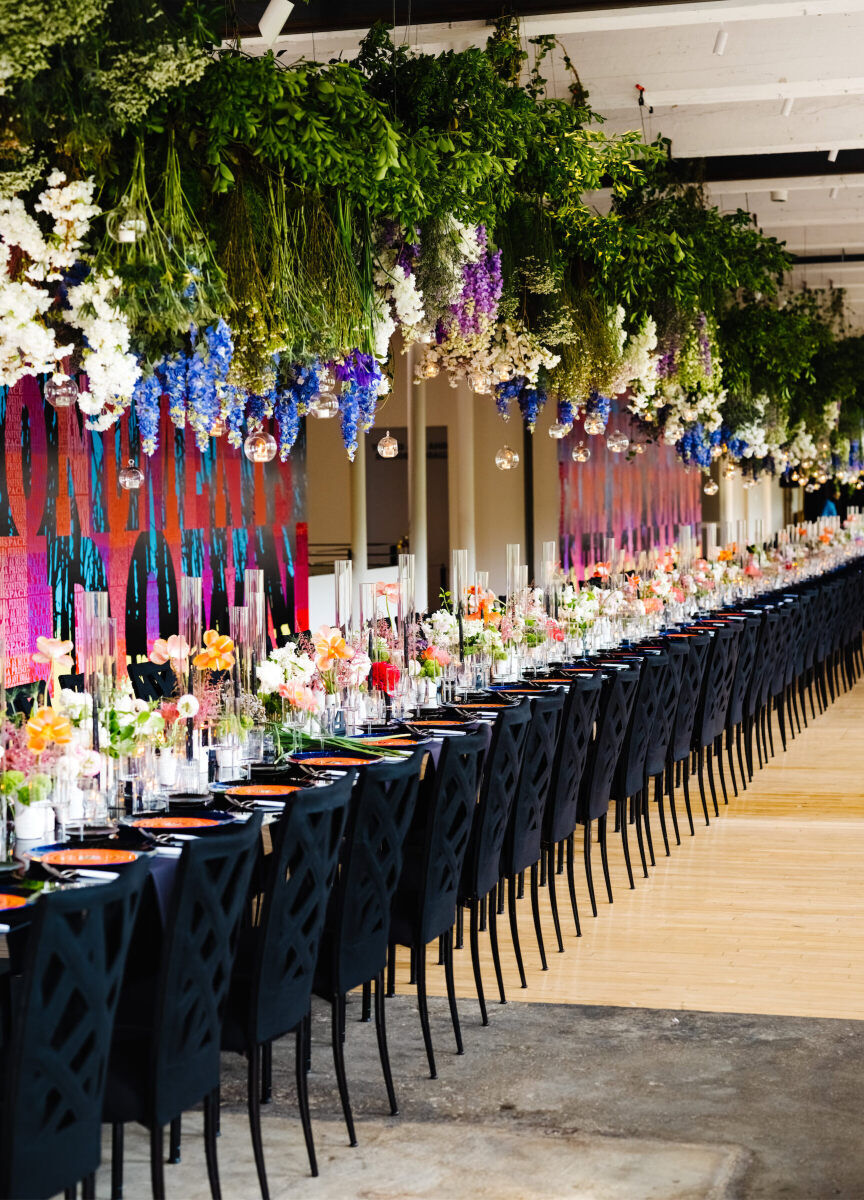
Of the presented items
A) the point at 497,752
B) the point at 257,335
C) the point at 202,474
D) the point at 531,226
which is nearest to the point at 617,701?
the point at 497,752

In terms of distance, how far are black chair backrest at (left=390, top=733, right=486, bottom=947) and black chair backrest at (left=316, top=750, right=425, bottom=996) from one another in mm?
189

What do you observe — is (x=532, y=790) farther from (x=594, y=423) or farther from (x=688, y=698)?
(x=594, y=423)

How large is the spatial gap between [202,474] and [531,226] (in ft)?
8.17

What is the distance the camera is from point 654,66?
809 cm

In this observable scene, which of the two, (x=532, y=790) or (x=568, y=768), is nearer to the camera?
(x=532, y=790)

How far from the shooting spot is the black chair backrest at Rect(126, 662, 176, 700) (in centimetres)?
655

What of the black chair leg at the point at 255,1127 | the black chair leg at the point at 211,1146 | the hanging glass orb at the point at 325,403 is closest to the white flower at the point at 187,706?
the black chair leg at the point at 255,1127

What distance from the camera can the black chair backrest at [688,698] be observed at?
291 inches

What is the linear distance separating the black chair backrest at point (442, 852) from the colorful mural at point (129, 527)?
110 inches

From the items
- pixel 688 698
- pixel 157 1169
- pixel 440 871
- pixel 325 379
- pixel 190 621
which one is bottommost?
pixel 157 1169

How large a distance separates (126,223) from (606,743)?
2778mm

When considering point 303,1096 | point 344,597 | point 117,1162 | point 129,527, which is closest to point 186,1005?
point 117,1162

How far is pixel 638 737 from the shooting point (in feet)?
21.5

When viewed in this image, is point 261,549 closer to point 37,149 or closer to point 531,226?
point 531,226
